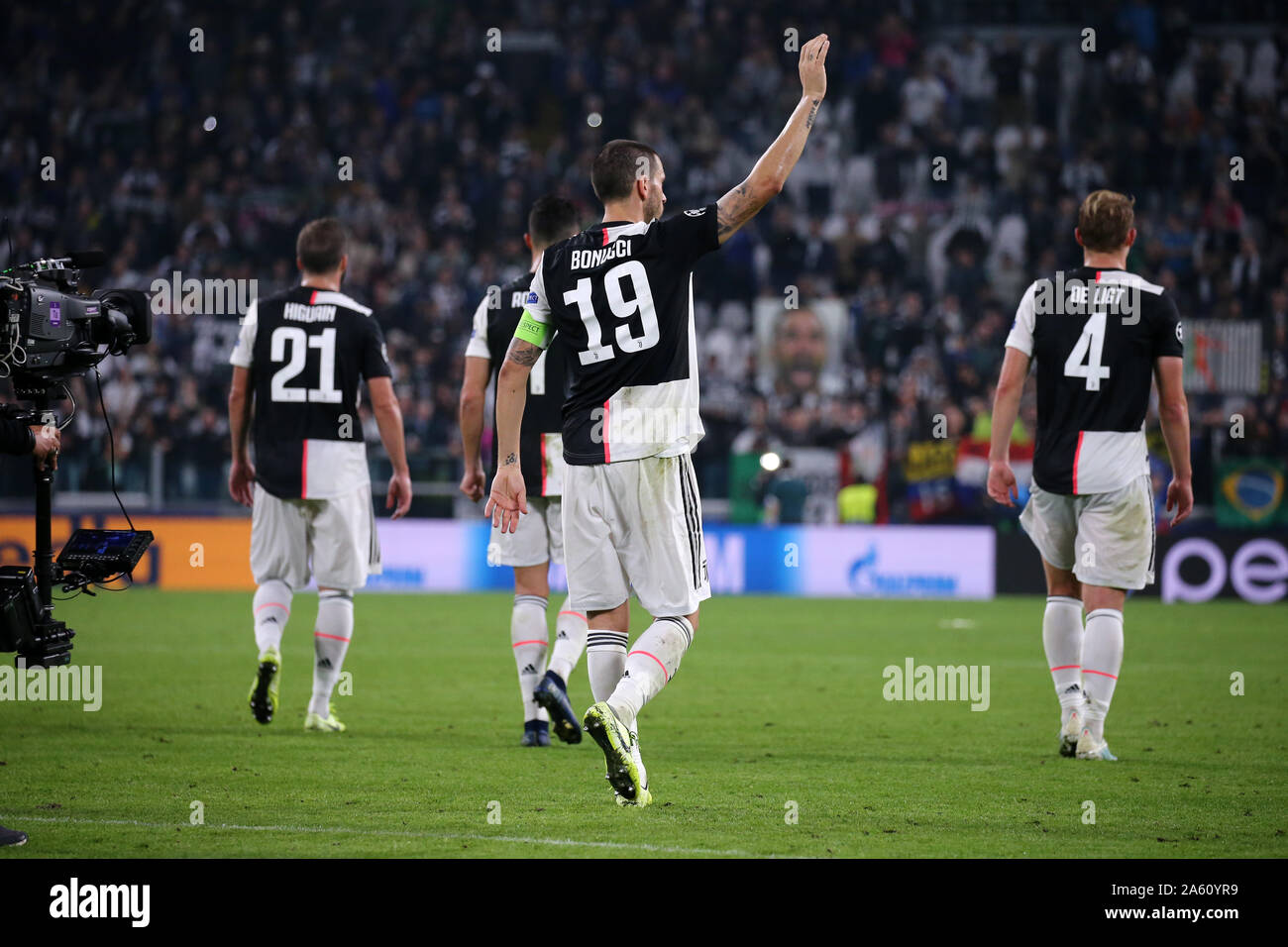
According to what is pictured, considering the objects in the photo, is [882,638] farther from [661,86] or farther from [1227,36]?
[1227,36]

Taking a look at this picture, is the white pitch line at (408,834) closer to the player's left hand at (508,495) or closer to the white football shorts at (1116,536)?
the player's left hand at (508,495)

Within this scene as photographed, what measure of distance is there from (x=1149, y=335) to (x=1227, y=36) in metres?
18.7

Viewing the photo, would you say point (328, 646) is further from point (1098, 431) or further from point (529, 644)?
point (1098, 431)

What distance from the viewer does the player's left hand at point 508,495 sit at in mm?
5595

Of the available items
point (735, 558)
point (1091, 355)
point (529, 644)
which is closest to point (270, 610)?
point (529, 644)

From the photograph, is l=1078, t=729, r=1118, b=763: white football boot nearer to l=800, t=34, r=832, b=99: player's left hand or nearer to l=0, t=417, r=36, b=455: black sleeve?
l=800, t=34, r=832, b=99: player's left hand

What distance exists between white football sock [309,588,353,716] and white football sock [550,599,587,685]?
114 centimetres

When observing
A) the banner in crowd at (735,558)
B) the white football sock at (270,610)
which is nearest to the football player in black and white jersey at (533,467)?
the white football sock at (270,610)

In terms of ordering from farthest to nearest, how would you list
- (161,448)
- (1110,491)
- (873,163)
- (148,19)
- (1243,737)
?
(148,19)
(873,163)
(161,448)
(1243,737)
(1110,491)

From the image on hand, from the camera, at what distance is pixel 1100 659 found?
703 cm

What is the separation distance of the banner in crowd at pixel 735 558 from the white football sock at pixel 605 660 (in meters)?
10.8

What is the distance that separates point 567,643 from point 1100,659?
2390mm

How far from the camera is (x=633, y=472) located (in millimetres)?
5637
